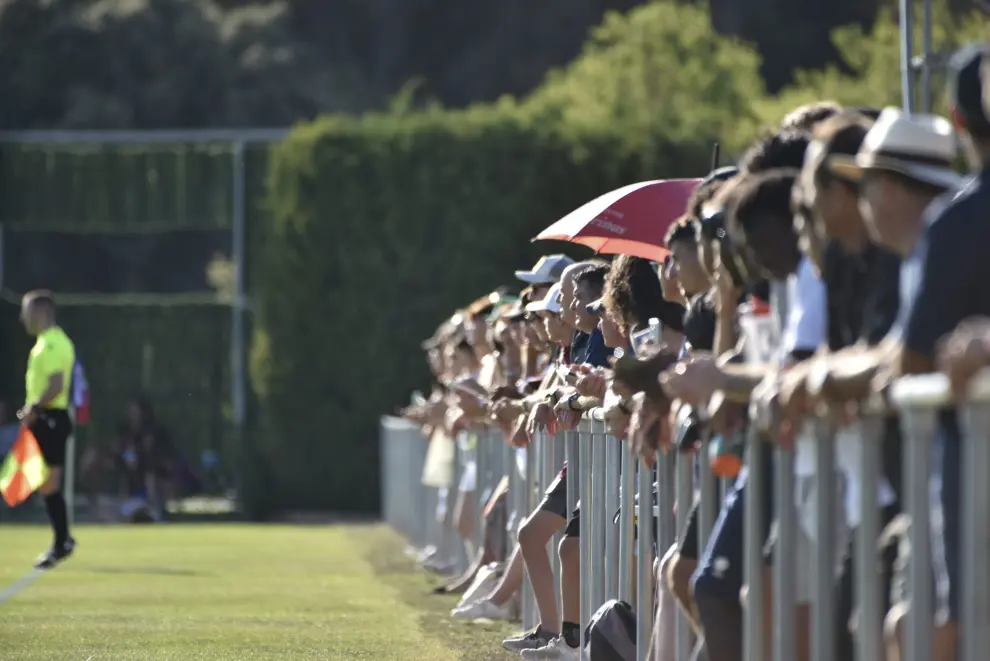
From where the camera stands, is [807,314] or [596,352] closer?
[807,314]

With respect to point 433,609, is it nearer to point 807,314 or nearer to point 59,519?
point 59,519

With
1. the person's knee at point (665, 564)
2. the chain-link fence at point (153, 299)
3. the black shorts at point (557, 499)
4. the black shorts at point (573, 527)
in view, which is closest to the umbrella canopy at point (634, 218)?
the black shorts at point (557, 499)

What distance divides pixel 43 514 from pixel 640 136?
30.3 feet

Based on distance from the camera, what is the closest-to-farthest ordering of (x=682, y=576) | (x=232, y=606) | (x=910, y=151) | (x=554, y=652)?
(x=910, y=151), (x=682, y=576), (x=554, y=652), (x=232, y=606)

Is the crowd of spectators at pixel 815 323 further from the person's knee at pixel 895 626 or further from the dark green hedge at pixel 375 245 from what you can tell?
the dark green hedge at pixel 375 245

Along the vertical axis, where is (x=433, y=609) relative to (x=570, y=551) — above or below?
below

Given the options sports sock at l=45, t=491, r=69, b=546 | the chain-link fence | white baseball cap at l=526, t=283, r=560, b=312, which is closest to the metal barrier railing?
white baseball cap at l=526, t=283, r=560, b=312

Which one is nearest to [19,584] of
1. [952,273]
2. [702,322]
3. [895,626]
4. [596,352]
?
[596,352]

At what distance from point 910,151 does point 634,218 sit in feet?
18.9

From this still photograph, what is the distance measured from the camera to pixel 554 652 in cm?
970

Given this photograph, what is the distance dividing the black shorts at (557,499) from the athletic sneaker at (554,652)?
698 mm

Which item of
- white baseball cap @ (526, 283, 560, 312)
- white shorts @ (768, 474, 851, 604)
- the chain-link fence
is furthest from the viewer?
the chain-link fence

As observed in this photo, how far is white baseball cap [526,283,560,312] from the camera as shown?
Answer: 36.4 ft

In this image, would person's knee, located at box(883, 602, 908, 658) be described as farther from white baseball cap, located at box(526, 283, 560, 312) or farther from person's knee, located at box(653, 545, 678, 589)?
white baseball cap, located at box(526, 283, 560, 312)
